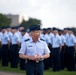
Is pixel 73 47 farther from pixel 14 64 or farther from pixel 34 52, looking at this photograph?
pixel 34 52

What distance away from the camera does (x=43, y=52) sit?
812 centimetres

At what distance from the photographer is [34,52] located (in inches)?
316

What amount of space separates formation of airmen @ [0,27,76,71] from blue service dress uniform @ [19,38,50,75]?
22.9ft

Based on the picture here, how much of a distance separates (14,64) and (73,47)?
3257mm

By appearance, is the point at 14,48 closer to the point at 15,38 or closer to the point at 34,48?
the point at 15,38

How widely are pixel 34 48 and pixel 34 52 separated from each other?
3.8 inches

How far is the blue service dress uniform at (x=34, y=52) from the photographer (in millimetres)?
7953

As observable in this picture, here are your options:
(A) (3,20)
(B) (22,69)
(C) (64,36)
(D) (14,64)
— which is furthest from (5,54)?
(A) (3,20)

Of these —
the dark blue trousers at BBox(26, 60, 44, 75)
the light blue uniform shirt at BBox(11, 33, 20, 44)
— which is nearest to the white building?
the light blue uniform shirt at BBox(11, 33, 20, 44)

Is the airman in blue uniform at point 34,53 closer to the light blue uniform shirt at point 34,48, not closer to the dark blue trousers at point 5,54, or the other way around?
the light blue uniform shirt at point 34,48

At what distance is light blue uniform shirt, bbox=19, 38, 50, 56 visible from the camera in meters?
8.04

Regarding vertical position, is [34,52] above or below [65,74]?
above

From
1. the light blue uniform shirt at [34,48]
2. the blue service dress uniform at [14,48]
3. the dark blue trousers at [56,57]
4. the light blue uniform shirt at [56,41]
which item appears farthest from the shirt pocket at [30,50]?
the blue service dress uniform at [14,48]

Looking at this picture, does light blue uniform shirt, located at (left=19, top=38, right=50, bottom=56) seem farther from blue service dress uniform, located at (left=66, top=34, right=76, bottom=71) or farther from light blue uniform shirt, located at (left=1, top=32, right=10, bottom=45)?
light blue uniform shirt, located at (left=1, top=32, right=10, bottom=45)
